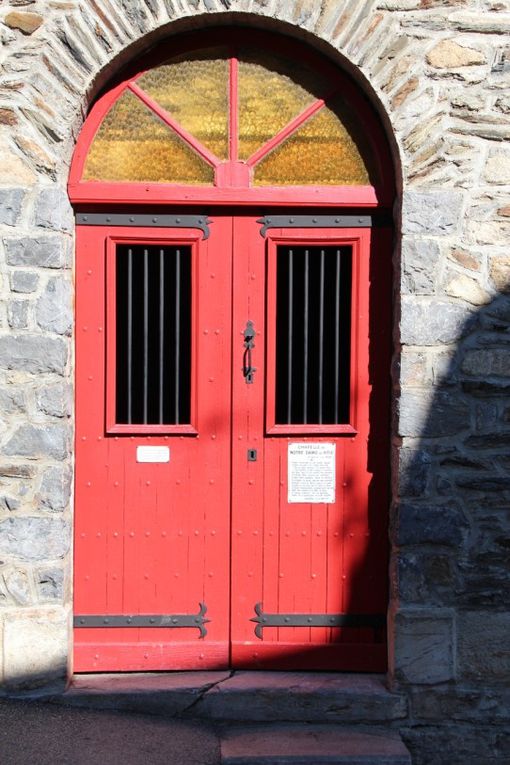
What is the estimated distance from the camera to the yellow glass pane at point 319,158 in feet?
16.6

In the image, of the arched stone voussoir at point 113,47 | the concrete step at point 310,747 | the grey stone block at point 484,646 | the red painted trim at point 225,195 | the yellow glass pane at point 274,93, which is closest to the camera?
the concrete step at point 310,747

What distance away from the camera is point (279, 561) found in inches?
201

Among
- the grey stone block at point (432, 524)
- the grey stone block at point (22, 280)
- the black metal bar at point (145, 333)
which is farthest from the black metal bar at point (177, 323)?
the grey stone block at point (432, 524)

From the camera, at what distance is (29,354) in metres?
4.79

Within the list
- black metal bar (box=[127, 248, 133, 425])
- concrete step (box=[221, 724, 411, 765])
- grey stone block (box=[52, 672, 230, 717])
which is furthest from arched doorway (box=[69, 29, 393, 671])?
concrete step (box=[221, 724, 411, 765])

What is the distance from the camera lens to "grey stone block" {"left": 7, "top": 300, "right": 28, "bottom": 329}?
188 inches

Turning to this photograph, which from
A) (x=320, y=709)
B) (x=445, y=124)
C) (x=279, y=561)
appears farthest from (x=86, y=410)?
(x=445, y=124)

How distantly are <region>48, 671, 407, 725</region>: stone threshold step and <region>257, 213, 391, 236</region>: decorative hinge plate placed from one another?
231 centimetres

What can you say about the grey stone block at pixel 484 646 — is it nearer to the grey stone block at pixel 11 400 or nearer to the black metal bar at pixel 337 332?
the black metal bar at pixel 337 332

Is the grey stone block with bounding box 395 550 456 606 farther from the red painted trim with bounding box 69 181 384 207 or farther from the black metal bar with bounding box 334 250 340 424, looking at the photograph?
the red painted trim with bounding box 69 181 384 207

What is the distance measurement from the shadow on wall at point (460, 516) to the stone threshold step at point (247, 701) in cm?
21

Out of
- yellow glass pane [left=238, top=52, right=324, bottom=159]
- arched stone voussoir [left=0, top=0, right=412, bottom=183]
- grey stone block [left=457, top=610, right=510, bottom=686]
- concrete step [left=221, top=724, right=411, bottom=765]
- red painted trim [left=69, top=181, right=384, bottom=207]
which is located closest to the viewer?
concrete step [left=221, top=724, right=411, bottom=765]

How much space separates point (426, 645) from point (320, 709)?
0.61 meters

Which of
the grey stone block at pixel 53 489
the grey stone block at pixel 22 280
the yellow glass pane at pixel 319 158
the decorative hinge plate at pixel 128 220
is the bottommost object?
the grey stone block at pixel 53 489
